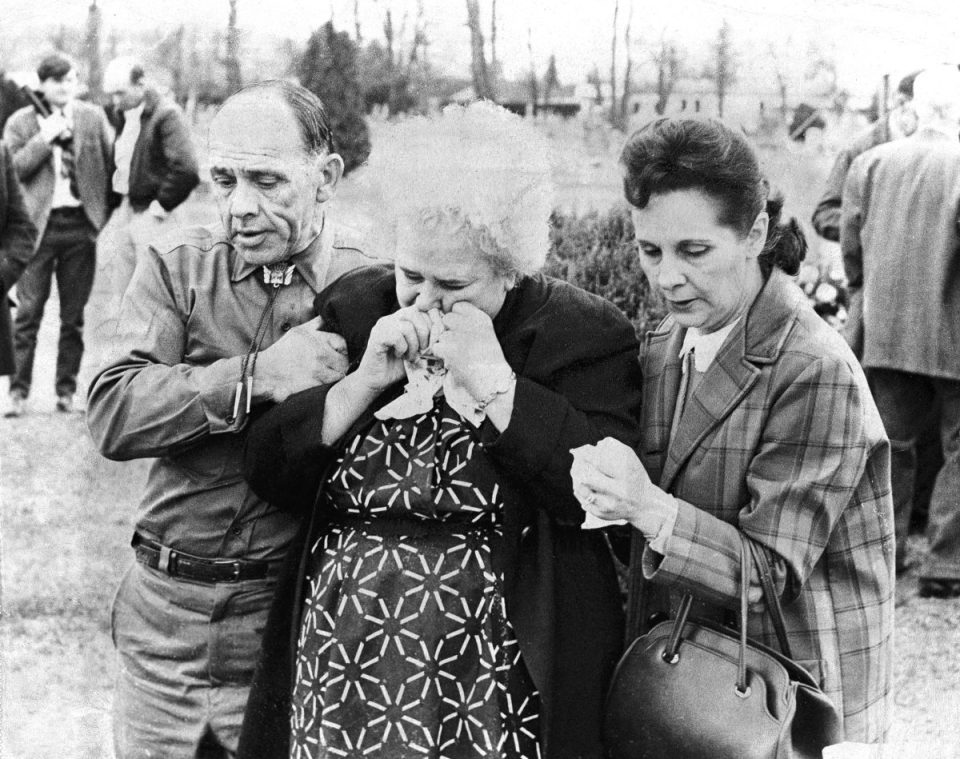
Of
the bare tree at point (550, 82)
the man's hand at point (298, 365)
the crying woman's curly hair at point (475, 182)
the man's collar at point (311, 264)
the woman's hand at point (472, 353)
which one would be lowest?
the man's hand at point (298, 365)

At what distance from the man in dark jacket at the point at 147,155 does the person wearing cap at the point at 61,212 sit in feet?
5.78

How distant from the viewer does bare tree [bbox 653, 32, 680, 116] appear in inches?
123

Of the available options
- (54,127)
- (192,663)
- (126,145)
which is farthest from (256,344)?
(54,127)

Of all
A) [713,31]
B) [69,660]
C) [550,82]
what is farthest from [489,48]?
[69,660]

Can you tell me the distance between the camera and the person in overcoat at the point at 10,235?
18.4ft

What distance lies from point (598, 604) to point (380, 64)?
64.2 inches

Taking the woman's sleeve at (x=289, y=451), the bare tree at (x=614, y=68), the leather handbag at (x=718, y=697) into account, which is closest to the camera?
the leather handbag at (x=718, y=697)

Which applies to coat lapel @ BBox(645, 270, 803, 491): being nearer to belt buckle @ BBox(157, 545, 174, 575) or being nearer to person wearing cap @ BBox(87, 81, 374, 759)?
person wearing cap @ BBox(87, 81, 374, 759)

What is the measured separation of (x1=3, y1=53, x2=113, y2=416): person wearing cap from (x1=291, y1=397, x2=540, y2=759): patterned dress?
11.8 ft

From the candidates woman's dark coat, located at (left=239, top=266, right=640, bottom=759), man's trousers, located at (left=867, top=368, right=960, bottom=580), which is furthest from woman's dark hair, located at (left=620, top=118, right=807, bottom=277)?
man's trousers, located at (left=867, top=368, right=960, bottom=580)

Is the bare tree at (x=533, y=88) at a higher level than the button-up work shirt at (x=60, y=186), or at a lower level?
higher

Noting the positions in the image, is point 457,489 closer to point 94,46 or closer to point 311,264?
point 311,264

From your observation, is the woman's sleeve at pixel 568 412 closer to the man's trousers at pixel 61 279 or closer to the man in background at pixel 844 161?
the man in background at pixel 844 161

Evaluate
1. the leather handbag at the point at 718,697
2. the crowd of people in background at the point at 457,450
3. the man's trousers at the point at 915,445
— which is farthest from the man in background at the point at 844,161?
the leather handbag at the point at 718,697
